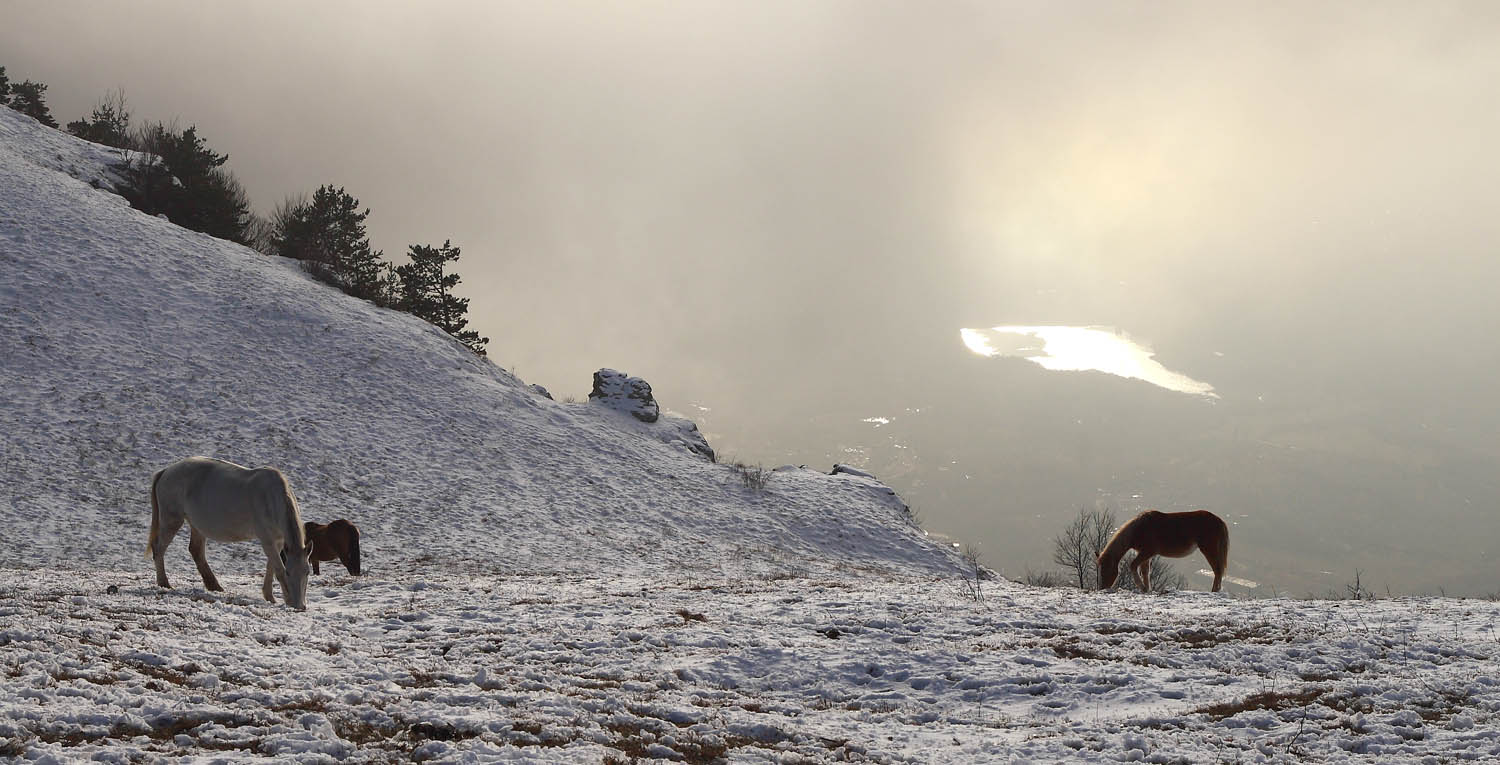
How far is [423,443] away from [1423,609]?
30.7 metres

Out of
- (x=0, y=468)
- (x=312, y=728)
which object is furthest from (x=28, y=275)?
(x=312, y=728)

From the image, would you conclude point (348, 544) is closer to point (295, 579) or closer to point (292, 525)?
point (295, 579)

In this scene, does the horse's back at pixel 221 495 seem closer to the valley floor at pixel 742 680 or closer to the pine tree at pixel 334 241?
the valley floor at pixel 742 680

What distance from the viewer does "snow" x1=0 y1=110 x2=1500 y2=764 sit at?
763 cm

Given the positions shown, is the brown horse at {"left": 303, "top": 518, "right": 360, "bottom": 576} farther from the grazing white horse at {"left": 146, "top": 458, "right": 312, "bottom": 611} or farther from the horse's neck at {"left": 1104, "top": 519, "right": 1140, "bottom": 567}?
the horse's neck at {"left": 1104, "top": 519, "right": 1140, "bottom": 567}

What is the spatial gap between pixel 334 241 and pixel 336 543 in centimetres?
3784

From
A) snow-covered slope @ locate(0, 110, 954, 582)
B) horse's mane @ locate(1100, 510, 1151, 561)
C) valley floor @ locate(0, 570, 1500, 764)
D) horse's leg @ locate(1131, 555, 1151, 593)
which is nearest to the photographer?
valley floor @ locate(0, 570, 1500, 764)

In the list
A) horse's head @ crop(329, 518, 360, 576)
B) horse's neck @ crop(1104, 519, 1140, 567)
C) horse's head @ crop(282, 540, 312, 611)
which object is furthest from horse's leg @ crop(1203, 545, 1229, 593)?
horse's head @ crop(329, 518, 360, 576)

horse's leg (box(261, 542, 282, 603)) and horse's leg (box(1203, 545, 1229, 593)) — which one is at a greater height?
horse's leg (box(1203, 545, 1229, 593))

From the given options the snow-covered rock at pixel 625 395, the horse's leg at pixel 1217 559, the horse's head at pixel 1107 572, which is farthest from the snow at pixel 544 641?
the snow-covered rock at pixel 625 395

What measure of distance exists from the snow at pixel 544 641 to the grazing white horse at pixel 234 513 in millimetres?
825

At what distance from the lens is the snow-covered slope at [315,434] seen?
25078 mm

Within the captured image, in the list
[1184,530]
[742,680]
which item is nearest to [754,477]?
[1184,530]

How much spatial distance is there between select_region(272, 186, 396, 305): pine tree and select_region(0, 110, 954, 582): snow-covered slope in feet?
15.2
